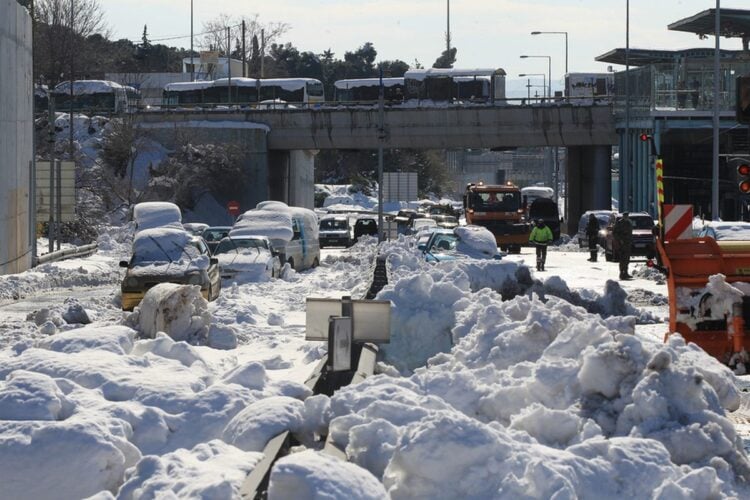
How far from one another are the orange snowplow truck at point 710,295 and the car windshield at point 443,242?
17.0 m

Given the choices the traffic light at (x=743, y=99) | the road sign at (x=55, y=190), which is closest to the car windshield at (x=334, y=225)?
the road sign at (x=55, y=190)

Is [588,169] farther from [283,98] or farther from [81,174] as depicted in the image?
[81,174]

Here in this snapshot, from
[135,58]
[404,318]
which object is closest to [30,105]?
[404,318]

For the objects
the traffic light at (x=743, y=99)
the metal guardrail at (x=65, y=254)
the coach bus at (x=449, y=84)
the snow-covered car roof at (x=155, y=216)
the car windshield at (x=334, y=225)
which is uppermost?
the coach bus at (x=449, y=84)

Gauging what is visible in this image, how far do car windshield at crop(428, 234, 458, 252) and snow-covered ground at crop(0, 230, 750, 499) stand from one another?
1878 cm

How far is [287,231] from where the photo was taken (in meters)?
42.0

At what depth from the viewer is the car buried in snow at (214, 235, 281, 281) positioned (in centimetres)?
3541

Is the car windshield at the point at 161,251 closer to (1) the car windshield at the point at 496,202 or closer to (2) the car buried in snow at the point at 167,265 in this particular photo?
Answer: (2) the car buried in snow at the point at 167,265

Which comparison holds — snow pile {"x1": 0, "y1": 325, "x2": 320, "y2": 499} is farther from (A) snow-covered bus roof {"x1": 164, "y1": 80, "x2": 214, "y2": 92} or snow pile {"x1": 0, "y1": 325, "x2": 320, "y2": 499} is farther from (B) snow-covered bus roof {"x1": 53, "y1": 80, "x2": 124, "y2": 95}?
(B) snow-covered bus roof {"x1": 53, "y1": 80, "x2": 124, "y2": 95}

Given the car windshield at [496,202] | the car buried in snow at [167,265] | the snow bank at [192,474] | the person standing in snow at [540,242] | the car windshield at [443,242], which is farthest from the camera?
the car windshield at [496,202]

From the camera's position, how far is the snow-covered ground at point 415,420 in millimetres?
8578

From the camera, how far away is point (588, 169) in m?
77.4

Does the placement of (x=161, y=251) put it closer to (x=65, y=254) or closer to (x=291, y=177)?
(x=65, y=254)

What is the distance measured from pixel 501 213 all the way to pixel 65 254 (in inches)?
722
